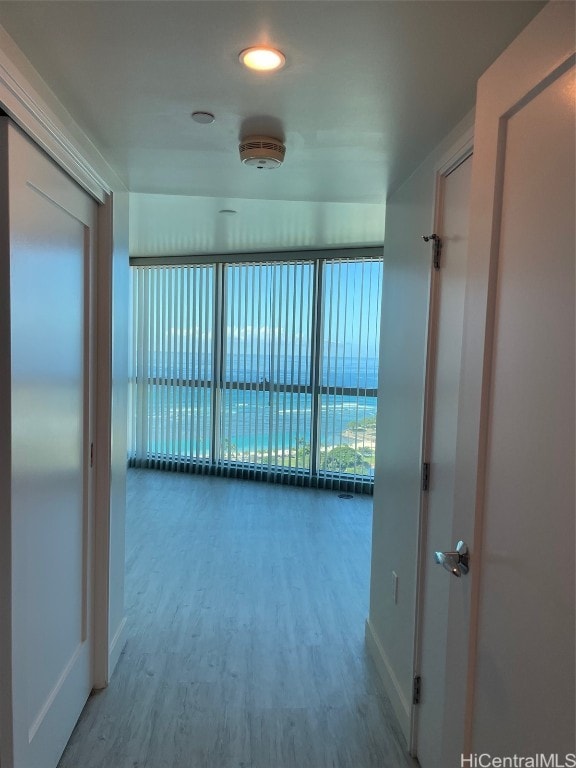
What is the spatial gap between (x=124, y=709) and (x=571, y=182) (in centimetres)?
238

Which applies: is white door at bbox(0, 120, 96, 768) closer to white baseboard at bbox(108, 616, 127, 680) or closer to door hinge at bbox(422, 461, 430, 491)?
white baseboard at bbox(108, 616, 127, 680)

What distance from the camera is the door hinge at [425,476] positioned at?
1.81 m

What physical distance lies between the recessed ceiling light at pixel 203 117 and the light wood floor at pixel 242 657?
87.9 inches

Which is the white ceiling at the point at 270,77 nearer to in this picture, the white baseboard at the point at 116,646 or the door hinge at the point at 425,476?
the door hinge at the point at 425,476

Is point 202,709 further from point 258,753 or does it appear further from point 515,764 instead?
point 515,764

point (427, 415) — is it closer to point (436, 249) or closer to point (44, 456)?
point (436, 249)

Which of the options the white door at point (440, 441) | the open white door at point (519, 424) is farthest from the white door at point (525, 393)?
the white door at point (440, 441)

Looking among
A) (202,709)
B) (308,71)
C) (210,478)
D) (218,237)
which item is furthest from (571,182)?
(210,478)

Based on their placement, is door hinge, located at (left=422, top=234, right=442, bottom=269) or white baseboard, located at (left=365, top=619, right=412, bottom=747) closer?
door hinge, located at (left=422, top=234, right=442, bottom=269)

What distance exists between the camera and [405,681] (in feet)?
6.50

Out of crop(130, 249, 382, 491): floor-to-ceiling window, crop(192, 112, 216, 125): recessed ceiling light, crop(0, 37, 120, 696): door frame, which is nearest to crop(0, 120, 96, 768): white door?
crop(0, 37, 120, 696): door frame

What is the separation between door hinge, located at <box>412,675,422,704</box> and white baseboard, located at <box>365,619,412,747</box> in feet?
0.20

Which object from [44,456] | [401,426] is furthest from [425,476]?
[44,456]

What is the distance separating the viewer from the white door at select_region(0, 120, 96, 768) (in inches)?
52.7
